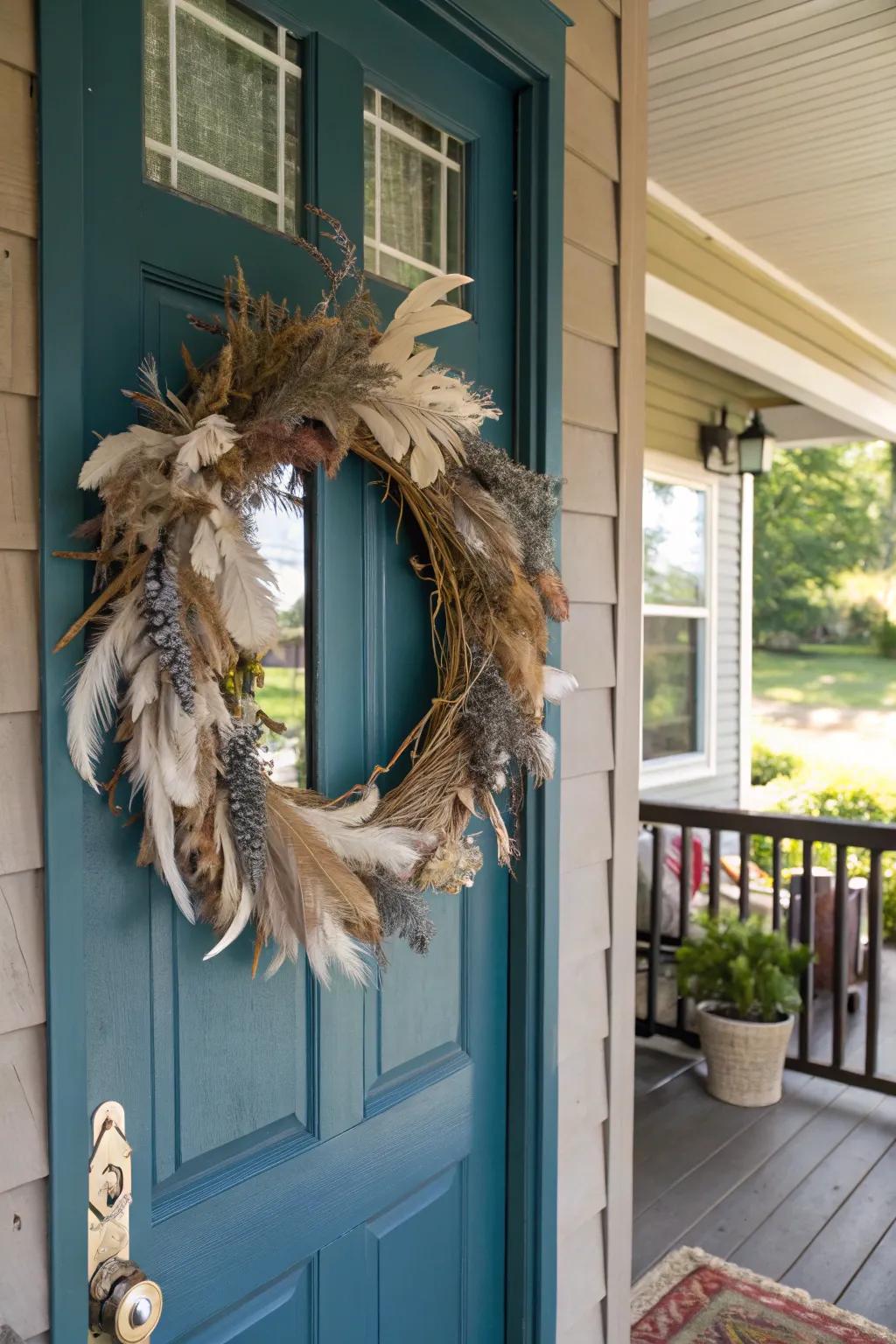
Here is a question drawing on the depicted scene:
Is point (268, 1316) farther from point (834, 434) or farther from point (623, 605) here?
point (834, 434)

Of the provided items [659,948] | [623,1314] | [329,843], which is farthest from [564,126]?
[659,948]

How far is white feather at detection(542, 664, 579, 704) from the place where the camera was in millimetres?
1442

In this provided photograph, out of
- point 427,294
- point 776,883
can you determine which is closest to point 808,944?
point 776,883

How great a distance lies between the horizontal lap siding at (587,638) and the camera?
172 cm

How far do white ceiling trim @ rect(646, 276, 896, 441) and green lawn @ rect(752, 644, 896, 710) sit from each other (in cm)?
855

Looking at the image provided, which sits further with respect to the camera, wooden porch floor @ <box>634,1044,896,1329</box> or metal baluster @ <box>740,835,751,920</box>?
metal baluster @ <box>740,835,751,920</box>

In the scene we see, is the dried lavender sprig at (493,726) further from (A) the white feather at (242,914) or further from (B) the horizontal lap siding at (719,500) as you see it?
(B) the horizontal lap siding at (719,500)

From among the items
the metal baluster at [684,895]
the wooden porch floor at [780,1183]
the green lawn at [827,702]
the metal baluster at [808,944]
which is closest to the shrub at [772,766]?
the green lawn at [827,702]

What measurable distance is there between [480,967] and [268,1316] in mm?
548

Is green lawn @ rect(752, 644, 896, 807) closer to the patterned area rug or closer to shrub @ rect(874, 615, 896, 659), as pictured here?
shrub @ rect(874, 615, 896, 659)

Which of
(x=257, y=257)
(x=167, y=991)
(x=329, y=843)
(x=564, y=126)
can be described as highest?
(x=564, y=126)

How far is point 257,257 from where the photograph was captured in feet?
4.10

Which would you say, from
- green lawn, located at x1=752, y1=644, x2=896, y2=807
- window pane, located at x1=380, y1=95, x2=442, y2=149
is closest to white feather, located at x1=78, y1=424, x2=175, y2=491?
window pane, located at x1=380, y1=95, x2=442, y2=149

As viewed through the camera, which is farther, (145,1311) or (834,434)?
(834,434)
